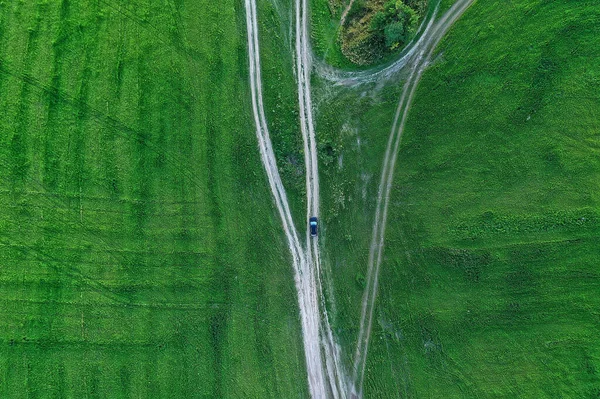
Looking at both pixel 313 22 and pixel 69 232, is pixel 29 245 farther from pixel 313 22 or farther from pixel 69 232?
pixel 313 22

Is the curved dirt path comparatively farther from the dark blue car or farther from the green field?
the dark blue car

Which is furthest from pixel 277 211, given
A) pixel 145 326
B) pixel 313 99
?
pixel 145 326

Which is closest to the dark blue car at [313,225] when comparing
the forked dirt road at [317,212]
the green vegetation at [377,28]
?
the forked dirt road at [317,212]

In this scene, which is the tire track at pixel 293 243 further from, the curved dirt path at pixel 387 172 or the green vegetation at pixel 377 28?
the green vegetation at pixel 377 28

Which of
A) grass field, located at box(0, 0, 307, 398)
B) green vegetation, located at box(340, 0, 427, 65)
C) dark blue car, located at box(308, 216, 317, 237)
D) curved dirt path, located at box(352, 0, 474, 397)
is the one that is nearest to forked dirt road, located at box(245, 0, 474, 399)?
curved dirt path, located at box(352, 0, 474, 397)

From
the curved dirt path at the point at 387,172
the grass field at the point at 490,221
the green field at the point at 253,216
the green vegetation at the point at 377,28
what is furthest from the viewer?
the curved dirt path at the point at 387,172

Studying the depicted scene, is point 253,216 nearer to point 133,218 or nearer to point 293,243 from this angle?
point 293,243
